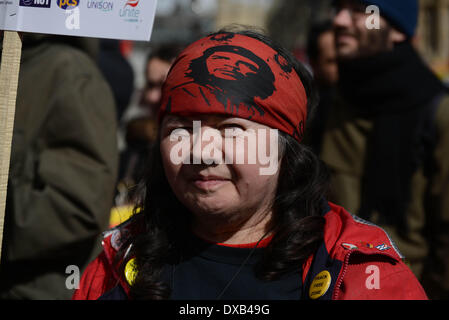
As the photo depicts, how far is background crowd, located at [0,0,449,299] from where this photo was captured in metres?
2.18

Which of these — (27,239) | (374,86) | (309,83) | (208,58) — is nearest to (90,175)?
(27,239)

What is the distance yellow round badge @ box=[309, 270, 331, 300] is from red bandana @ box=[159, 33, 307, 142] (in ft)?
1.61

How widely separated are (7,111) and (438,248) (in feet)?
7.02

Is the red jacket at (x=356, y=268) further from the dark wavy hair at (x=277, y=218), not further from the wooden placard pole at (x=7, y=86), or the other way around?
the wooden placard pole at (x=7, y=86)

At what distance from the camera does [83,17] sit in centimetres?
137

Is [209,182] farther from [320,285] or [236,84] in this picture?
[320,285]

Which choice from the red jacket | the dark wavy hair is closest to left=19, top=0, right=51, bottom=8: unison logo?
the dark wavy hair

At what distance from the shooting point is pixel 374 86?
2877mm

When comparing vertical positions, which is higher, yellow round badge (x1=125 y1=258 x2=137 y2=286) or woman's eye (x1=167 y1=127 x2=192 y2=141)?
woman's eye (x1=167 y1=127 x2=192 y2=141)

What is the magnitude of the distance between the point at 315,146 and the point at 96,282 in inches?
76.7

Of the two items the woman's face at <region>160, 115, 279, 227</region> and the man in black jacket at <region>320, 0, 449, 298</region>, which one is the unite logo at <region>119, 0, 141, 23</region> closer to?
the woman's face at <region>160, 115, 279, 227</region>

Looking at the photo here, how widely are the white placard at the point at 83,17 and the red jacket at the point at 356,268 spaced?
861 mm

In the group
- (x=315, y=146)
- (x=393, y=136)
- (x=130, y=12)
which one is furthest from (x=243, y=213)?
(x=315, y=146)
